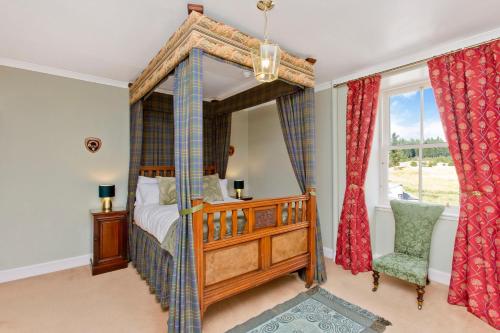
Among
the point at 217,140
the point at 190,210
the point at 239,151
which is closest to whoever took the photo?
the point at 190,210

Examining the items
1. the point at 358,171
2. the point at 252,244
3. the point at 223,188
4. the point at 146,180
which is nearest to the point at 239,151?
the point at 223,188

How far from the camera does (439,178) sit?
311cm

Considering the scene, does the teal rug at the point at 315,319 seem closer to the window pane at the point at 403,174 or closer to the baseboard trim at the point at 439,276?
the baseboard trim at the point at 439,276

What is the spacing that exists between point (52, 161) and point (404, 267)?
4.36 meters

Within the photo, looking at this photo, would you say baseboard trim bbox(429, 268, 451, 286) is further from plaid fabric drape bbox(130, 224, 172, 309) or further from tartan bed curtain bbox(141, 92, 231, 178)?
tartan bed curtain bbox(141, 92, 231, 178)

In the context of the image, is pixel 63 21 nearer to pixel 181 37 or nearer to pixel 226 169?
pixel 181 37

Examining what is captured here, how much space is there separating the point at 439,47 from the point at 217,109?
125 inches

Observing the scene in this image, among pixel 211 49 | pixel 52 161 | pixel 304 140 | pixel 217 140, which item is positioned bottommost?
pixel 52 161

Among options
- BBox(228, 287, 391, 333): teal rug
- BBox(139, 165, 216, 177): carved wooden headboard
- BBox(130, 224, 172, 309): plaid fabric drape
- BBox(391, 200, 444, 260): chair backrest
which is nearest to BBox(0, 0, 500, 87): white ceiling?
BBox(139, 165, 216, 177): carved wooden headboard

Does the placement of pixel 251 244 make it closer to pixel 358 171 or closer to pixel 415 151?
pixel 358 171

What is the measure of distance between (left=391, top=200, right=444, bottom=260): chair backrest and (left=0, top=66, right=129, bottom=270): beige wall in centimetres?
379

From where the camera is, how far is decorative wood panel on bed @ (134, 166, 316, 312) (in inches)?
83.2

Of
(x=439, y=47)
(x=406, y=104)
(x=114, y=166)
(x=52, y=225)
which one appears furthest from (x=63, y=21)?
(x=406, y=104)

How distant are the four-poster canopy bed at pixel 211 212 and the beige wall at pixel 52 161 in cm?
40
